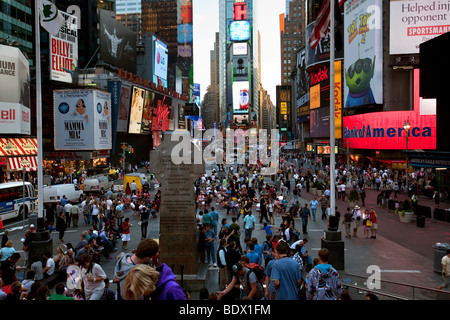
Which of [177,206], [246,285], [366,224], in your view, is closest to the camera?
[246,285]

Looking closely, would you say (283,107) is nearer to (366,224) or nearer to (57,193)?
(57,193)

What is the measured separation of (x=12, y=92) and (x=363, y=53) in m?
51.9

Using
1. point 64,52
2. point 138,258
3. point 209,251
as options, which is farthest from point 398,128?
point 138,258

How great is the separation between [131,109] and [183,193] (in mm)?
58160

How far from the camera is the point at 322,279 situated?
613 cm

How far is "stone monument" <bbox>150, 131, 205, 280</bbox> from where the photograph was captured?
10820mm

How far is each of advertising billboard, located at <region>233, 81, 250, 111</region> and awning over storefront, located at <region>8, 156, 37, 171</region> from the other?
478ft

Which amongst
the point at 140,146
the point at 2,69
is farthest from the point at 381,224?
the point at 140,146

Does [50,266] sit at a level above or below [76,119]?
below

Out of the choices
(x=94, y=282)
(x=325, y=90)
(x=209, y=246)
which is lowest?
(x=209, y=246)

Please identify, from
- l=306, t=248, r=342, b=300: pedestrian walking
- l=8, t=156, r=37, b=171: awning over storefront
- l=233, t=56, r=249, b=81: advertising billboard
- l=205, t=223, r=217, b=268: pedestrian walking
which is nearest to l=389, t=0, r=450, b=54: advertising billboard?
l=8, t=156, r=37, b=171: awning over storefront

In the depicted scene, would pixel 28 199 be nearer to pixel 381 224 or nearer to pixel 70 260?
pixel 70 260

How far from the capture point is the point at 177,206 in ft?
35.8

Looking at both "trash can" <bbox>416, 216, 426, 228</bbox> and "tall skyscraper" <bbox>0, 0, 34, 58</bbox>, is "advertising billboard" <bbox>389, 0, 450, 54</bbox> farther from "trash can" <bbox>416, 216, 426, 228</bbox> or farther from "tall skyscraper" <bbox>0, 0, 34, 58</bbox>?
"tall skyscraper" <bbox>0, 0, 34, 58</bbox>
